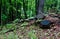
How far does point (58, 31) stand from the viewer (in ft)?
22.6

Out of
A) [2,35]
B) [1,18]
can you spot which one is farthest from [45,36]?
[1,18]

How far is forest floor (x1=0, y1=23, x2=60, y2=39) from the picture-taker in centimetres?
668

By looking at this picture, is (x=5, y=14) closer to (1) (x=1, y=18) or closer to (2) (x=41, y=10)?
(1) (x=1, y=18)

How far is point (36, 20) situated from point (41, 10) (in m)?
1.00

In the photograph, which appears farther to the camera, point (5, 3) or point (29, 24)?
point (5, 3)

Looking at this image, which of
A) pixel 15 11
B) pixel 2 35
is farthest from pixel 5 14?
pixel 2 35

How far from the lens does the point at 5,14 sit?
1348cm

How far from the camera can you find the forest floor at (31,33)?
6.68 metres

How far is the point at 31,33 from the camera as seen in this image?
7004mm

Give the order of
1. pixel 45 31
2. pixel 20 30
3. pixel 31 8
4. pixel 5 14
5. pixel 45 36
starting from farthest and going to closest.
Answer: pixel 31 8 → pixel 5 14 → pixel 20 30 → pixel 45 31 → pixel 45 36

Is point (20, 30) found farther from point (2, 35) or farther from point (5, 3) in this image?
point (5, 3)

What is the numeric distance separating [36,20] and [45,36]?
160cm

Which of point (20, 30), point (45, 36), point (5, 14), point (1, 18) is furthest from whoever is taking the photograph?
point (5, 14)

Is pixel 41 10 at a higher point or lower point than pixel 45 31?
higher
